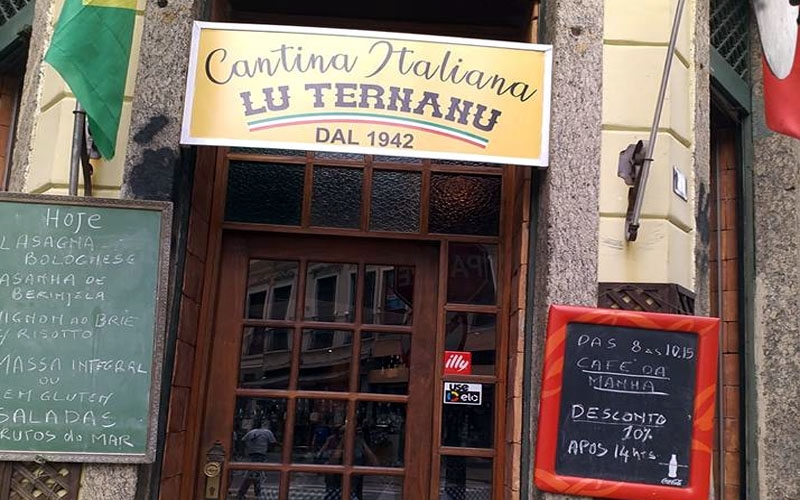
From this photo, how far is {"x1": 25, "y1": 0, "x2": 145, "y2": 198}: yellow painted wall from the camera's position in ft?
13.6

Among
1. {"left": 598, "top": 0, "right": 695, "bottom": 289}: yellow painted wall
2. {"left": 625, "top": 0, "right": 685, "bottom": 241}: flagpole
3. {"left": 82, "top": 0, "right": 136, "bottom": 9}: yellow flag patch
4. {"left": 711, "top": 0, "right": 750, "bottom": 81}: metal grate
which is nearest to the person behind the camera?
{"left": 82, "top": 0, "right": 136, "bottom": 9}: yellow flag patch

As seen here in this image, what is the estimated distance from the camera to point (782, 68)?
4.30m

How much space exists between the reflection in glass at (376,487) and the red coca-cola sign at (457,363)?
669 mm

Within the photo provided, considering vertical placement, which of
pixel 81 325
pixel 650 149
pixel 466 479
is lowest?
pixel 466 479

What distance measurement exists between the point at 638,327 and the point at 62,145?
302cm

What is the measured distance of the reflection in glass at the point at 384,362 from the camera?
15.5ft

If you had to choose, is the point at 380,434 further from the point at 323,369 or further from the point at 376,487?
the point at 323,369

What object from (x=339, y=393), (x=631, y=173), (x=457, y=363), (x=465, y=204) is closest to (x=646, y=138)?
(x=631, y=173)

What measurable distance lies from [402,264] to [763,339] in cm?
244

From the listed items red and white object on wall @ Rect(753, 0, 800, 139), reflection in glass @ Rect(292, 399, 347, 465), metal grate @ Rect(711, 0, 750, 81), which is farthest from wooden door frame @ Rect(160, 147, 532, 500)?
metal grate @ Rect(711, 0, 750, 81)

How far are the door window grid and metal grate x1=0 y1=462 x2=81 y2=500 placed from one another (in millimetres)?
968

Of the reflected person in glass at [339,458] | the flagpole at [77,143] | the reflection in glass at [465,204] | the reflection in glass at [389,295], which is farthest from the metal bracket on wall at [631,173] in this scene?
the flagpole at [77,143]

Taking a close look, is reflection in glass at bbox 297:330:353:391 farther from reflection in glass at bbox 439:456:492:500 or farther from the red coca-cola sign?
reflection in glass at bbox 439:456:492:500

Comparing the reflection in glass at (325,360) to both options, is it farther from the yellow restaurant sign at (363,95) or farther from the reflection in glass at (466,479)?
the yellow restaurant sign at (363,95)
